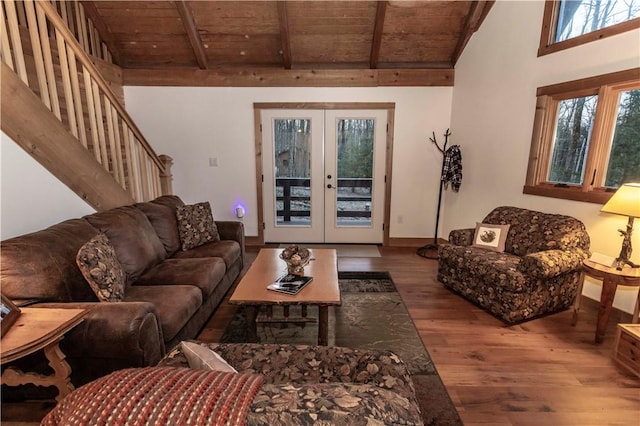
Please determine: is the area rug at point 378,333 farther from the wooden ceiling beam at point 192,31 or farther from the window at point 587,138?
the wooden ceiling beam at point 192,31

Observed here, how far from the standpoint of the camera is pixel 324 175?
470 cm

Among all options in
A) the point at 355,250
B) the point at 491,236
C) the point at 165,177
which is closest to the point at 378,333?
the point at 491,236

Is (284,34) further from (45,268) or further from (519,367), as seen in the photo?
(519,367)

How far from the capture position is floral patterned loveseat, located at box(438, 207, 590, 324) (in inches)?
101

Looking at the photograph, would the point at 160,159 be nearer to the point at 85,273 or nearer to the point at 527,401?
the point at 85,273

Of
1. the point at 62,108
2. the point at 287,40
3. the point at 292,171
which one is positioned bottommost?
the point at 292,171

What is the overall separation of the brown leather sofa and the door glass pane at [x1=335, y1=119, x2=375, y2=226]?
86.9 inches

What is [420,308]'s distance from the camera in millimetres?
2916


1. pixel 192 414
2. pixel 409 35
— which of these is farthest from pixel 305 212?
pixel 192 414

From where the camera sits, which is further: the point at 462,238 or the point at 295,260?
the point at 462,238

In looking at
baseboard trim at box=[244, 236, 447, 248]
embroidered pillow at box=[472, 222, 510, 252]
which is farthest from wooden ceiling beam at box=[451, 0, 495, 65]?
baseboard trim at box=[244, 236, 447, 248]

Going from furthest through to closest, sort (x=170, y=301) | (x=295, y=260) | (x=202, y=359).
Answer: (x=295, y=260) < (x=170, y=301) < (x=202, y=359)

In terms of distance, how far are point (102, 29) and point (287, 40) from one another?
2.27m

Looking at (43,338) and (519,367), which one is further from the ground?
(43,338)
